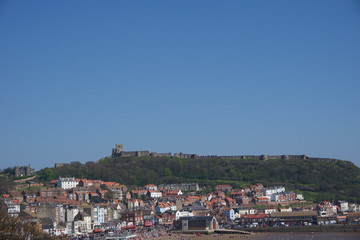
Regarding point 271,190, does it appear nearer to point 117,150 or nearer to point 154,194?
point 154,194

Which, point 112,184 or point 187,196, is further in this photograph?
point 112,184

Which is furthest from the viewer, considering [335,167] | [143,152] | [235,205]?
[143,152]

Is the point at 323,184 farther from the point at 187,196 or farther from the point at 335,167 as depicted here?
the point at 187,196

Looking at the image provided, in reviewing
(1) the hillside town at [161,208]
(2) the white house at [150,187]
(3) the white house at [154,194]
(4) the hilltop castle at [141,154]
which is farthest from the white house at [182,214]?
(4) the hilltop castle at [141,154]

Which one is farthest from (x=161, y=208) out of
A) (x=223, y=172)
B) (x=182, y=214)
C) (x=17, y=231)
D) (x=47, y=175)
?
(x=17, y=231)

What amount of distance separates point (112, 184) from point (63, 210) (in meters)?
26.3

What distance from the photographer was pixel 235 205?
6825cm

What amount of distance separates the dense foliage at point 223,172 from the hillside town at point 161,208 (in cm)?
518

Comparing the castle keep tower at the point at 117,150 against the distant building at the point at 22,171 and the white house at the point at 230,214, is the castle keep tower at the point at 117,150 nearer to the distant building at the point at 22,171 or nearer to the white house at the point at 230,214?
the distant building at the point at 22,171

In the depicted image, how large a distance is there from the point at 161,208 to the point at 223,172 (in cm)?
2872

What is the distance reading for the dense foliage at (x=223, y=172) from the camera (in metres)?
82.7

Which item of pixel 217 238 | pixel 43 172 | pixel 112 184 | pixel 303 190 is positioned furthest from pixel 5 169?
pixel 217 238

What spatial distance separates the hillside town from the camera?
50062mm

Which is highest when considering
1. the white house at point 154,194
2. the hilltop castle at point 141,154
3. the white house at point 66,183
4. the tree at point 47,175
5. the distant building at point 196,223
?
the hilltop castle at point 141,154
